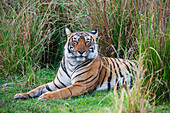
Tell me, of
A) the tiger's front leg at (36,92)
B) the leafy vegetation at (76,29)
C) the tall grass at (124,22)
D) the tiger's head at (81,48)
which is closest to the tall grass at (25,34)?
the leafy vegetation at (76,29)

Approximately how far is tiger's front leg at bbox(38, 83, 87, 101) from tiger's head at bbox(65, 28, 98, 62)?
51cm

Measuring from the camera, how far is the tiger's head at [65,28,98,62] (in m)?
5.05

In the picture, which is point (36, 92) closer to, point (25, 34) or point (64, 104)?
point (64, 104)

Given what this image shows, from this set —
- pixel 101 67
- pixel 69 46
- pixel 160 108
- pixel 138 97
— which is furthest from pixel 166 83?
pixel 69 46

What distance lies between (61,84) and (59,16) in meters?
2.43

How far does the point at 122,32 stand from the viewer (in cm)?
588

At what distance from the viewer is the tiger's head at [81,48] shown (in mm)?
5047

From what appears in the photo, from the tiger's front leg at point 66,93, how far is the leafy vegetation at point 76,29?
11cm

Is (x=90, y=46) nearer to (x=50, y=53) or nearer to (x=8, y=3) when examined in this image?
(x=50, y=53)

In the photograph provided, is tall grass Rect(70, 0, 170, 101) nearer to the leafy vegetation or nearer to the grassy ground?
the leafy vegetation

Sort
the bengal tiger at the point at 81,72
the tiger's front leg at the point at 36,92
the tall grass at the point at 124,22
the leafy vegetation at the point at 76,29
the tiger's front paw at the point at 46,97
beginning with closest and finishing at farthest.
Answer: the leafy vegetation at the point at 76,29
the tall grass at the point at 124,22
the tiger's front paw at the point at 46,97
the tiger's front leg at the point at 36,92
the bengal tiger at the point at 81,72

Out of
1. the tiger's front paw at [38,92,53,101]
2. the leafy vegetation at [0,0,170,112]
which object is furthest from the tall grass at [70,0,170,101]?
the tiger's front paw at [38,92,53,101]

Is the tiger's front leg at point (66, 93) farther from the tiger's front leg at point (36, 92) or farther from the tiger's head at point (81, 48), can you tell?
the tiger's head at point (81, 48)

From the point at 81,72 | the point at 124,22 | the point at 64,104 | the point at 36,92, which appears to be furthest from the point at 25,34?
the point at 64,104
